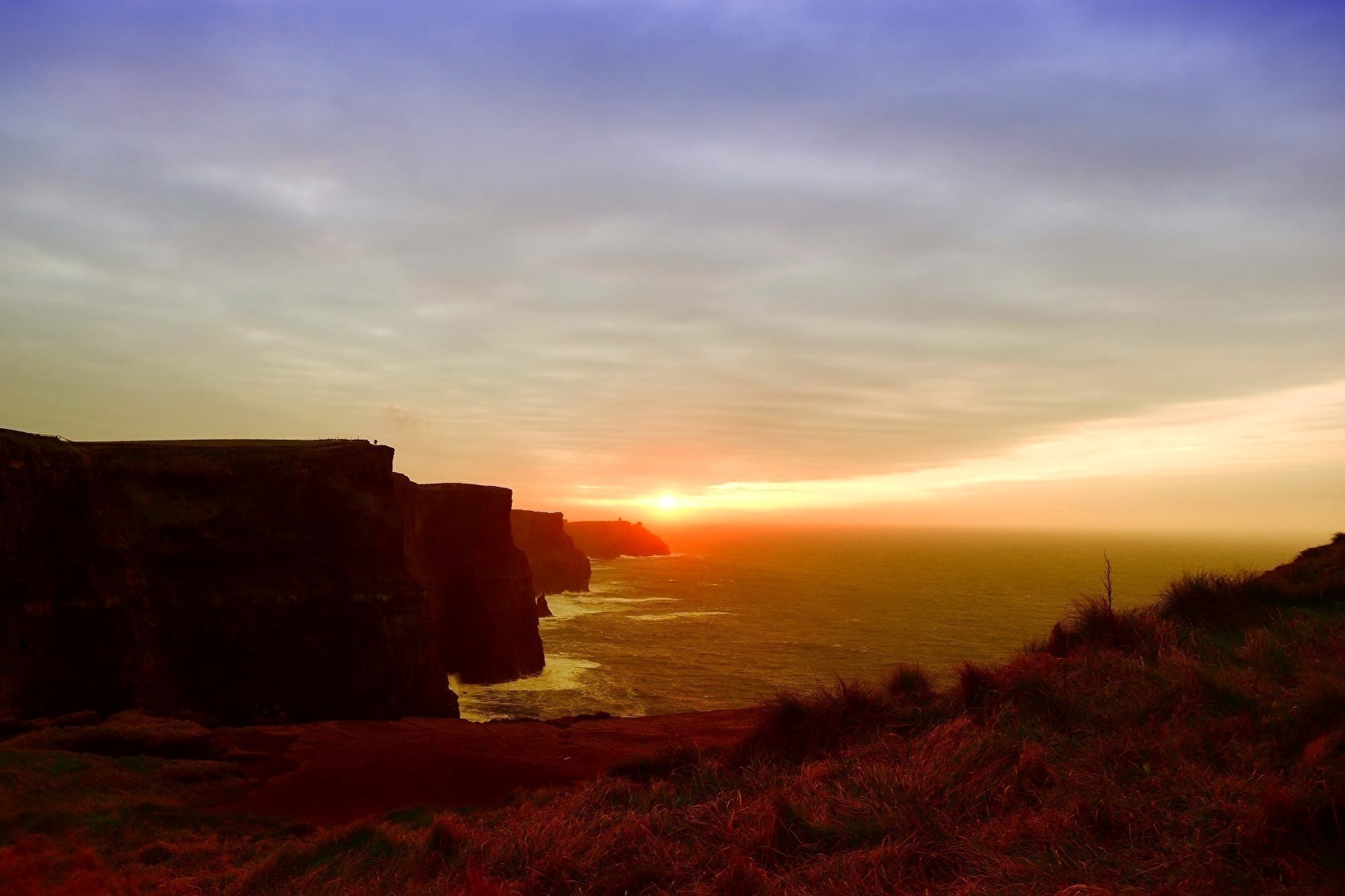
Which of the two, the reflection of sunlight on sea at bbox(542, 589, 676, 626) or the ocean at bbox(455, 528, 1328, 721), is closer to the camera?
the ocean at bbox(455, 528, 1328, 721)

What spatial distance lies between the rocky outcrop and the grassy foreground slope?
141519 mm

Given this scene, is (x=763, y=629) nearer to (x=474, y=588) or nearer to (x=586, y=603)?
(x=586, y=603)

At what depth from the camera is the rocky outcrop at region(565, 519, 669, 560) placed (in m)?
155

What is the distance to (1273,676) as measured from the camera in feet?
29.0

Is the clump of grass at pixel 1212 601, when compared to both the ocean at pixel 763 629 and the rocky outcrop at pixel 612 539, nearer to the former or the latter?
the ocean at pixel 763 629

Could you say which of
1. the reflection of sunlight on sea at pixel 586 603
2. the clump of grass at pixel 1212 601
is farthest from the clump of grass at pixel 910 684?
the reflection of sunlight on sea at pixel 586 603

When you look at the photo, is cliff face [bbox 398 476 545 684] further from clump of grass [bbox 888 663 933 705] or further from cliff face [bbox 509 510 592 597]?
cliff face [bbox 509 510 592 597]

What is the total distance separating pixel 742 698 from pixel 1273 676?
98.6 ft

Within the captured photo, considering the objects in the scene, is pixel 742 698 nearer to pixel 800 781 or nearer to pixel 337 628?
pixel 337 628

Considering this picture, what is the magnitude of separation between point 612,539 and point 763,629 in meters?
101

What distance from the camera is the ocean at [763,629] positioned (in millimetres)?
38375

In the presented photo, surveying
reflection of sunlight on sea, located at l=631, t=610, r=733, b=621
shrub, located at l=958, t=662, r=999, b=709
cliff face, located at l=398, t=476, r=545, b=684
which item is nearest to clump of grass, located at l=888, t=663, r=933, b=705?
shrub, located at l=958, t=662, r=999, b=709

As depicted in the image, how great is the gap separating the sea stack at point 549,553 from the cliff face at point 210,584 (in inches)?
2159

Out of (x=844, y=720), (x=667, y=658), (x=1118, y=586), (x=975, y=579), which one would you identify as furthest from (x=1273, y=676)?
(x=975, y=579)
